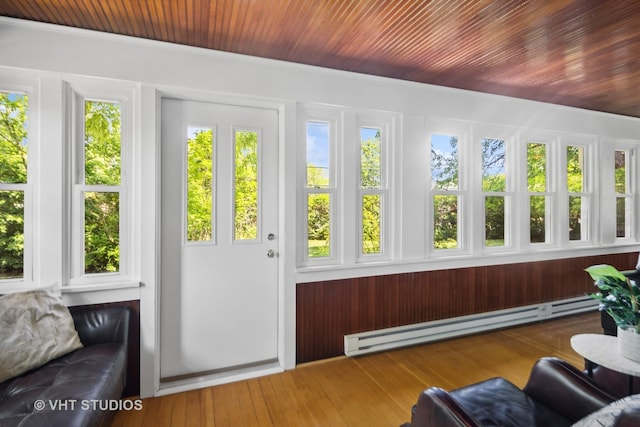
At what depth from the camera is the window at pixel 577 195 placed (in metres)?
3.73

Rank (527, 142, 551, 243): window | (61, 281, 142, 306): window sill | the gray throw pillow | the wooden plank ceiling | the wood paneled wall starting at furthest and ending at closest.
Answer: (527, 142, 551, 243): window, the wood paneled wall, (61, 281, 142, 306): window sill, the wooden plank ceiling, the gray throw pillow

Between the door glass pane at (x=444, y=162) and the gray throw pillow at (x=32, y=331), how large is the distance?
314cm

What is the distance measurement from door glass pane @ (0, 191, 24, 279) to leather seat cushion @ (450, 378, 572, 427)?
9.00 feet

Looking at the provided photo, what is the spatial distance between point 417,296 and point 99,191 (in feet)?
9.29

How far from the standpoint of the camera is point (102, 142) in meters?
2.11

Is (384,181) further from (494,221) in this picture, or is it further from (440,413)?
(440,413)

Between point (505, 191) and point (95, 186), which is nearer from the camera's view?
point (95, 186)

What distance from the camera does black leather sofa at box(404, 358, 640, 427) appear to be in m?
1.13

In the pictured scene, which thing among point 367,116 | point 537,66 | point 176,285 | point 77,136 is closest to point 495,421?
point 176,285

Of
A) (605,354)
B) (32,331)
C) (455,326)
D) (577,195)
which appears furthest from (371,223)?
(577,195)

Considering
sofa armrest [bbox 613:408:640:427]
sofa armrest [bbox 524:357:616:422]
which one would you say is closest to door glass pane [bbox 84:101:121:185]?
sofa armrest [bbox 613:408:640:427]

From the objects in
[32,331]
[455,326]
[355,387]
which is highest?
[32,331]

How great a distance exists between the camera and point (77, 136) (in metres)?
2.05

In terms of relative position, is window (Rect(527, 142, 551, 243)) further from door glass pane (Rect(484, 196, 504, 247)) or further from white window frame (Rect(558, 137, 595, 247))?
door glass pane (Rect(484, 196, 504, 247))
